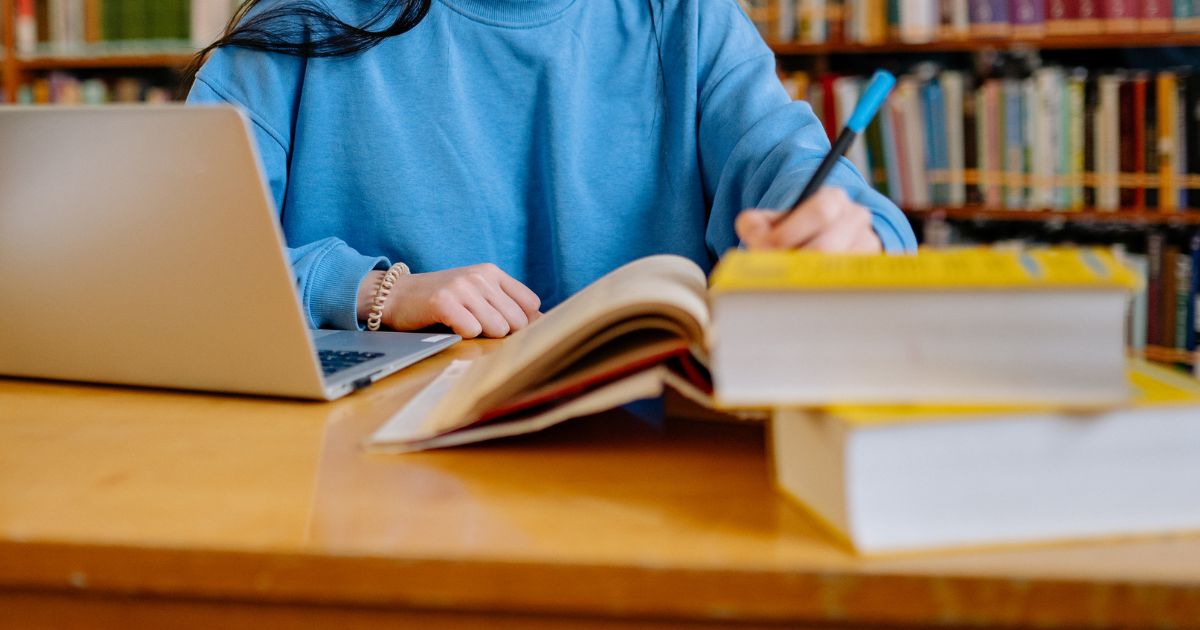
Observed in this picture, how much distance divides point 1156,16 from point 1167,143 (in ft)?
0.86

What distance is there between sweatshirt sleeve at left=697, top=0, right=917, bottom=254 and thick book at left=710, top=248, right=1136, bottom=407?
42cm

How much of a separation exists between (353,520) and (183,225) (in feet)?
0.83

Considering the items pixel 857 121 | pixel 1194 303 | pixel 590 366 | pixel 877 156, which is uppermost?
pixel 857 121

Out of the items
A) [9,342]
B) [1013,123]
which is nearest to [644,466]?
Result: [9,342]

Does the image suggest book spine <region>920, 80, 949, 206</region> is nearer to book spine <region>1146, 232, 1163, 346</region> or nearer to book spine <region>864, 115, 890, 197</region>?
book spine <region>864, 115, 890, 197</region>

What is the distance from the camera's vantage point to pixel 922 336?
0.42 m

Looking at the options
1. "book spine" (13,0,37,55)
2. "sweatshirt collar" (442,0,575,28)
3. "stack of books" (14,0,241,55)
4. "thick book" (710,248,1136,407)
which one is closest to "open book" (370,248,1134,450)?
"thick book" (710,248,1136,407)

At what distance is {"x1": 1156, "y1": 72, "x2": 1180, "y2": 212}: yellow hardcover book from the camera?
2.18m

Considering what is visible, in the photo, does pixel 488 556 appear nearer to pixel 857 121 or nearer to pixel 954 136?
pixel 857 121

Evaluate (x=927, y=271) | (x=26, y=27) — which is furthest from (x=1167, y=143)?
(x=26, y=27)

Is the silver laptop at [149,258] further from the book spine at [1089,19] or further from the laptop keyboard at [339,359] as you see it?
the book spine at [1089,19]

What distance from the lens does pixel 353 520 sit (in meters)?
0.43

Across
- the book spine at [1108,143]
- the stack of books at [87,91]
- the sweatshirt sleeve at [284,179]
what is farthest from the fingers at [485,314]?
the stack of books at [87,91]

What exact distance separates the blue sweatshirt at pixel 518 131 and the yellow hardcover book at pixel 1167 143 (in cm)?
135
